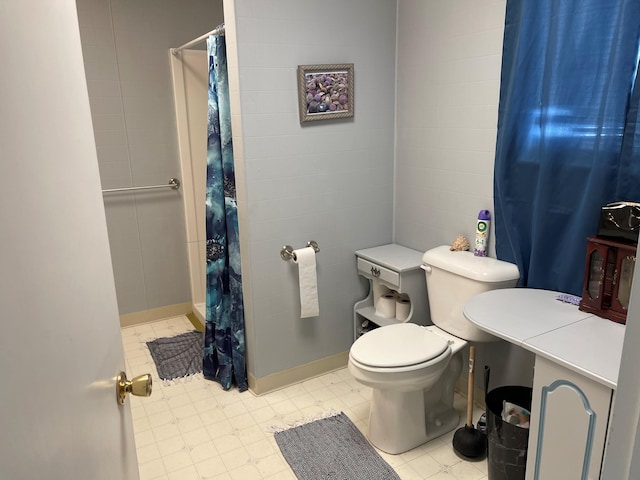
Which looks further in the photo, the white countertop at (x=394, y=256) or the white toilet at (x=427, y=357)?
the white countertop at (x=394, y=256)

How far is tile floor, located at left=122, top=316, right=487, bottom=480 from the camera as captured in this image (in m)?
2.13

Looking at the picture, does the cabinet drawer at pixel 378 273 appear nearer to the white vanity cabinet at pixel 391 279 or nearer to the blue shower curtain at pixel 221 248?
the white vanity cabinet at pixel 391 279

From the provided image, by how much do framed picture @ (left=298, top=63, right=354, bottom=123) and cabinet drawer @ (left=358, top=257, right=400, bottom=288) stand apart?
2.64ft

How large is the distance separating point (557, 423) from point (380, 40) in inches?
78.8

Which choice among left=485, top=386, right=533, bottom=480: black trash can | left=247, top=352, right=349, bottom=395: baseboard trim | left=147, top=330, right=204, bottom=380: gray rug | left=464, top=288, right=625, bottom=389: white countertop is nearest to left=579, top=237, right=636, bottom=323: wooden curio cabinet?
left=464, top=288, right=625, bottom=389: white countertop

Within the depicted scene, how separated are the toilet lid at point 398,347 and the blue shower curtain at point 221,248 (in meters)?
0.78

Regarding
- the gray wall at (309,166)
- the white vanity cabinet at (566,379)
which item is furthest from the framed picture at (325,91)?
the white vanity cabinet at (566,379)

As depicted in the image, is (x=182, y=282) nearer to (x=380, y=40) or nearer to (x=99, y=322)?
(x=380, y=40)

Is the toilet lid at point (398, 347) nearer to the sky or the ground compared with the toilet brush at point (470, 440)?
nearer to the sky

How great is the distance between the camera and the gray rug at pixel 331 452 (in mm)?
2109

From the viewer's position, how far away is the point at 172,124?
341cm

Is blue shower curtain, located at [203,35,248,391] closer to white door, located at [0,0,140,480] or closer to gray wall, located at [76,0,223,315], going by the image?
gray wall, located at [76,0,223,315]

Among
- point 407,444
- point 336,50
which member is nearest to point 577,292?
point 407,444

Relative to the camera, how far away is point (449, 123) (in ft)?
8.04
